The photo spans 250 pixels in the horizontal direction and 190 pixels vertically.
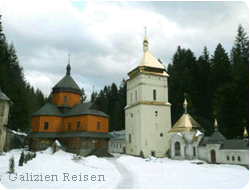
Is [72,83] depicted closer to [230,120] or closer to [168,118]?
[168,118]

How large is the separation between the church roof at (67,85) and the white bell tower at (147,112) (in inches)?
348

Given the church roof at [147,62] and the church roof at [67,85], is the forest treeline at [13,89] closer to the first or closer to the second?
the church roof at [67,85]

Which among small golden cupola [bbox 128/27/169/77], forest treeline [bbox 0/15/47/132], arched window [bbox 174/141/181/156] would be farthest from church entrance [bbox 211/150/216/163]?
forest treeline [bbox 0/15/47/132]

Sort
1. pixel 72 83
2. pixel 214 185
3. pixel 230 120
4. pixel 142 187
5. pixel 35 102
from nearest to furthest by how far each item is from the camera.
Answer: pixel 142 187
pixel 214 185
pixel 230 120
pixel 72 83
pixel 35 102

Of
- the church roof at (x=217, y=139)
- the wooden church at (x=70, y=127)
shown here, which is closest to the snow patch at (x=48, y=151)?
the wooden church at (x=70, y=127)

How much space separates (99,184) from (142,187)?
233 cm

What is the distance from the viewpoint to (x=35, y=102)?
7150cm

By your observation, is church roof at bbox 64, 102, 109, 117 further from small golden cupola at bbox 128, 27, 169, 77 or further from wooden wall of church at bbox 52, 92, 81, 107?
small golden cupola at bbox 128, 27, 169, 77

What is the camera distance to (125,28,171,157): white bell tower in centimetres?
3212

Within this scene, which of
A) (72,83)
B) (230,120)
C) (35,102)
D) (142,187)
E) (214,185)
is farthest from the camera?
(35,102)

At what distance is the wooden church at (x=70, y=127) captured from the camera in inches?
1242

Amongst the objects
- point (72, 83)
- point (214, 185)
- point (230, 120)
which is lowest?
point (214, 185)

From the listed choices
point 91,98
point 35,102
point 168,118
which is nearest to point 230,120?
point 168,118

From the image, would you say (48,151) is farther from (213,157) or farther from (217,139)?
(217,139)
